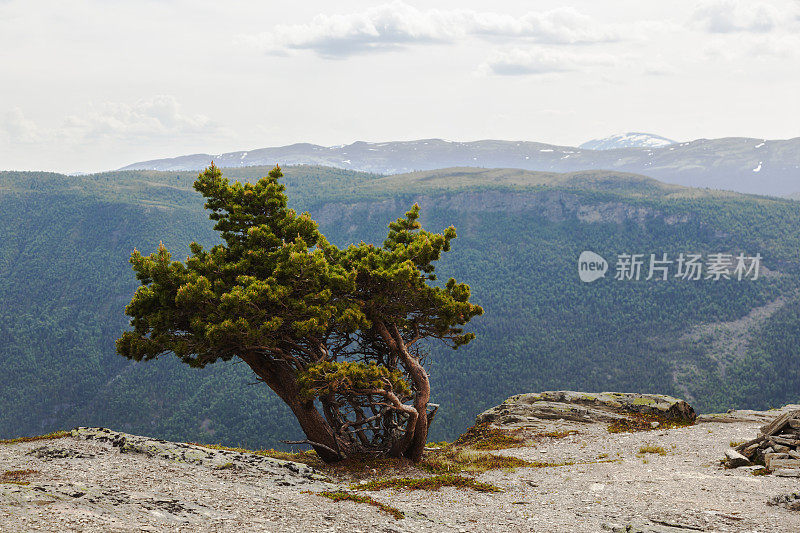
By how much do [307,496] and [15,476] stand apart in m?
8.25

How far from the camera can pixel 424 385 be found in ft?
85.0

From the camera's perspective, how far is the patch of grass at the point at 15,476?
15.3 m

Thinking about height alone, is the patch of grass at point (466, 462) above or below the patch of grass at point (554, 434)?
above

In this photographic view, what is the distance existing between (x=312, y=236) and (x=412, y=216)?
5.64 m

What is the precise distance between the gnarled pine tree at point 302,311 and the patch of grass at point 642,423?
1530 centimetres

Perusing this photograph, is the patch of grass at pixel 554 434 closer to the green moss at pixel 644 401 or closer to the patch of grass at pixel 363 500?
the green moss at pixel 644 401

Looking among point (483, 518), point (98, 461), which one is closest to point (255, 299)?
point (98, 461)

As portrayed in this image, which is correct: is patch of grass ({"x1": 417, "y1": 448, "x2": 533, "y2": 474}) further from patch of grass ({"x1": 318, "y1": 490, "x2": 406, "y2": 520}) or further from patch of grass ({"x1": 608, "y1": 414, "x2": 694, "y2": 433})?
patch of grass ({"x1": 608, "y1": 414, "x2": 694, "y2": 433})

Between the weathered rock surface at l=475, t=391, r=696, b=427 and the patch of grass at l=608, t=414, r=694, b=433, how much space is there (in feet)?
1.66

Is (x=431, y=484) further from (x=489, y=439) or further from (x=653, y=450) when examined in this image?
(x=489, y=439)

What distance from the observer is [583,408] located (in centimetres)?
4112

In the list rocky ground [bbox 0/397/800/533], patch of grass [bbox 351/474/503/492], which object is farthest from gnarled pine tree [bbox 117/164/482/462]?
rocky ground [bbox 0/397/800/533]

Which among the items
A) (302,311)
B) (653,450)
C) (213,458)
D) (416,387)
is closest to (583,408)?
(653,450)

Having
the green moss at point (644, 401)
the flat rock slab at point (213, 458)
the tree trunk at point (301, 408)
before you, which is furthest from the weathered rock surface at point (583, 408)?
the flat rock slab at point (213, 458)
